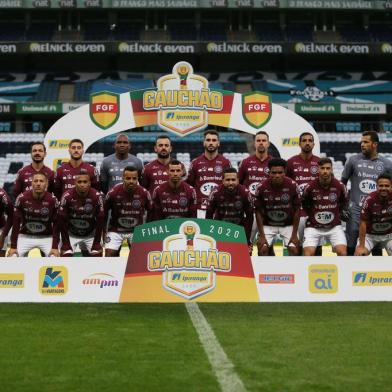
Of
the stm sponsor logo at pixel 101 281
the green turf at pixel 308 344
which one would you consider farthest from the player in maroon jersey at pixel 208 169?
the stm sponsor logo at pixel 101 281

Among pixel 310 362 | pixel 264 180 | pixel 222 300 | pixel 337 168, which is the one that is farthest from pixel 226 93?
pixel 337 168

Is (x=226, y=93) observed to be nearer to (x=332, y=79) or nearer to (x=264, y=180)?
(x=264, y=180)

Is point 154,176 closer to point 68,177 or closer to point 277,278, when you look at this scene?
point 68,177

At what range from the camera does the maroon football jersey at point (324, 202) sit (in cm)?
1017

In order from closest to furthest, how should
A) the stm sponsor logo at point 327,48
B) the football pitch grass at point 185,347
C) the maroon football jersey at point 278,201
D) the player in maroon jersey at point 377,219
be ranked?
1. the football pitch grass at point 185,347
2. the player in maroon jersey at point 377,219
3. the maroon football jersey at point 278,201
4. the stm sponsor logo at point 327,48

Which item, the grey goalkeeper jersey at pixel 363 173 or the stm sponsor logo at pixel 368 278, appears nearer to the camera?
the stm sponsor logo at pixel 368 278

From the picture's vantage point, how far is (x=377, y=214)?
9.90m

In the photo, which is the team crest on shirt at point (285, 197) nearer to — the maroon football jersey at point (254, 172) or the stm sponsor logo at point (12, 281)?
the maroon football jersey at point (254, 172)

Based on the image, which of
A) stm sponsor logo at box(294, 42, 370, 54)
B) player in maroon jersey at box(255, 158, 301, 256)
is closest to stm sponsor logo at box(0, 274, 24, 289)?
player in maroon jersey at box(255, 158, 301, 256)

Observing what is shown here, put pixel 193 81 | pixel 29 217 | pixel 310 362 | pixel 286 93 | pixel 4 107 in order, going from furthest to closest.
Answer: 1. pixel 286 93
2. pixel 4 107
3. pixel 193 81
4. pixel 29 217
5. pixel 310 362

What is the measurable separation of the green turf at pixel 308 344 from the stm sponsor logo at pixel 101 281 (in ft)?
3.50

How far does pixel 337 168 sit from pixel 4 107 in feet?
44.5

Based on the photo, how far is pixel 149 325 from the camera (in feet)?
22.9

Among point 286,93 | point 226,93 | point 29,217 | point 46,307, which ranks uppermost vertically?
point 286,93
